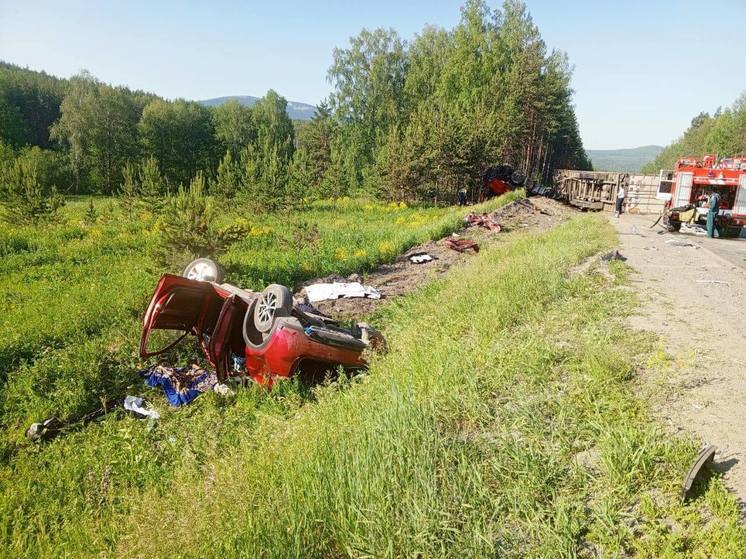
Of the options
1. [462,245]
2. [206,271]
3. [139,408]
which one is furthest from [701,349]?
[462,245]

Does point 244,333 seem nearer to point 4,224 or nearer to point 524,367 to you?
point 524,367

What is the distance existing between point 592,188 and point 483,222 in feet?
59.1

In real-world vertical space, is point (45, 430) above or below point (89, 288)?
below

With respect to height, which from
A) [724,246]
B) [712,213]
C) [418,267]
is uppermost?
[712,213]

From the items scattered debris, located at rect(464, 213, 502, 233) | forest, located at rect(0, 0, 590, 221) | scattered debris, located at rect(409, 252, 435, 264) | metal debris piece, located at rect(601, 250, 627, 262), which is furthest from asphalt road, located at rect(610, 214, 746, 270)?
forest, located at rect(0, 0, 590, 221)

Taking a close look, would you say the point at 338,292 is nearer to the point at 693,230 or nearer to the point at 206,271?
the point at 206,271

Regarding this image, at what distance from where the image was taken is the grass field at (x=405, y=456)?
8.01ft

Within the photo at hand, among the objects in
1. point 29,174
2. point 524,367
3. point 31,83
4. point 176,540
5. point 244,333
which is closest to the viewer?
point 176,540

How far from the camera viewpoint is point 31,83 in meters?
76.8

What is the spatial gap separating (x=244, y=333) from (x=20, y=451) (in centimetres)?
254

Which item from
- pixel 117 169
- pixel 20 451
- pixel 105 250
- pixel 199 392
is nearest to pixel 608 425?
pixel 199 392

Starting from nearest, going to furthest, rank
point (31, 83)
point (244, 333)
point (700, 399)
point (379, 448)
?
point (379, 448) < point (700, 399) < point (244, 333) < point (31, 83)

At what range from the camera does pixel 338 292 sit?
9195mm

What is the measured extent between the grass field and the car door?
3.10ft
